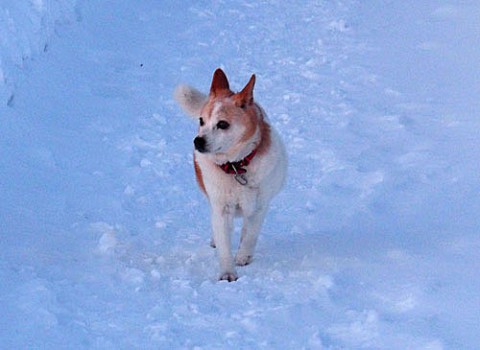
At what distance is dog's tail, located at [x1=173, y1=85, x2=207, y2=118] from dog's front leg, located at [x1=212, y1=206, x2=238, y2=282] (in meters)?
0.81

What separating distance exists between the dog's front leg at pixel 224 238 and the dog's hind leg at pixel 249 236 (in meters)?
0.16

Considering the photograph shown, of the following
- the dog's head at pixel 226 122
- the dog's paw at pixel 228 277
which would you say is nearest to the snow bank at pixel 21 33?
the dog's head at pixel 226 122

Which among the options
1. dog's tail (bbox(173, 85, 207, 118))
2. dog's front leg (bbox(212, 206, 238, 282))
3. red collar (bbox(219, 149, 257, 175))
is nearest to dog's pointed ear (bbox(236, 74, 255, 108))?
red collar (bbox(219, 149, 257, 175))

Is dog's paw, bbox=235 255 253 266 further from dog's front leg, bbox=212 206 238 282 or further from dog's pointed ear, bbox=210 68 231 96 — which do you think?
dog's pointed ear, bbox=210 68 231 96

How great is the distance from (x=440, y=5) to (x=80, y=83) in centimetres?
586

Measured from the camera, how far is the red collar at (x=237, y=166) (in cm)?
575

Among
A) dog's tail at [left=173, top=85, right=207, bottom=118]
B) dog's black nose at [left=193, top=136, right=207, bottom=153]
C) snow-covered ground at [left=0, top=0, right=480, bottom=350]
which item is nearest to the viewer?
snow-covered ground at [left=0, top=0, right=480, bottom=350]

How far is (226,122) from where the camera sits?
5676 mm

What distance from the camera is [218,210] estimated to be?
5883 millimetres

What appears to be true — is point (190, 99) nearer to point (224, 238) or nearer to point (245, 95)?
point (245, 95)

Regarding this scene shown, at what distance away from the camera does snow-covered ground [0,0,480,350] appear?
16.0 ft

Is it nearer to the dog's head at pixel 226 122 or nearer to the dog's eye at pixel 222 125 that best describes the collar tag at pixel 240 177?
the dog's head at pixel 226 122

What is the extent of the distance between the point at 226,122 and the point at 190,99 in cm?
73

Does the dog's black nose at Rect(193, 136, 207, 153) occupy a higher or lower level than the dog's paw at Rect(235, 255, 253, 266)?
higher
